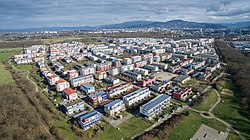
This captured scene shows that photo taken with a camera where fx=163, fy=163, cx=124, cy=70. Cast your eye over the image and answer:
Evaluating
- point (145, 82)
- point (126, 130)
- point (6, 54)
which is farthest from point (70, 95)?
point (6, 54)

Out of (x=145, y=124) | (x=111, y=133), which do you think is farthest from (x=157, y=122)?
(x=111, y=133)

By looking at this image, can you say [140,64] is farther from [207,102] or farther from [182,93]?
[207,102]

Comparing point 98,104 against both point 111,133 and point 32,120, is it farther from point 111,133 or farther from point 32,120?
point 32,120

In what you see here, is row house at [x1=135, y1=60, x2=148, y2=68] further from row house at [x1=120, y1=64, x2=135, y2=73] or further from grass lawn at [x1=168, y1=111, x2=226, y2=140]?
grass lawn at [x1=168, y1=111, x2=226, y2=140]

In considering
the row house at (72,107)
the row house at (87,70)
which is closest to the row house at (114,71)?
the row house at (87,70)

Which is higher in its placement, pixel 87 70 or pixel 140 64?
pixel 140 64

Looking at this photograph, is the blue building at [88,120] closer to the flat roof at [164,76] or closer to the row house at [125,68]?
the flat roof at [164,76]

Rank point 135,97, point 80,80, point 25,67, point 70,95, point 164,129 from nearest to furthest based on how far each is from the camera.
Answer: point 164,129 → point 135,97 → point 70,95 → point 80,80 → point 25,67

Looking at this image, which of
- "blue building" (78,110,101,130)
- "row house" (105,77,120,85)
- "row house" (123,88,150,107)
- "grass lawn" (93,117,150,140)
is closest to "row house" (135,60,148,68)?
"row house" (105,77,120,85)
